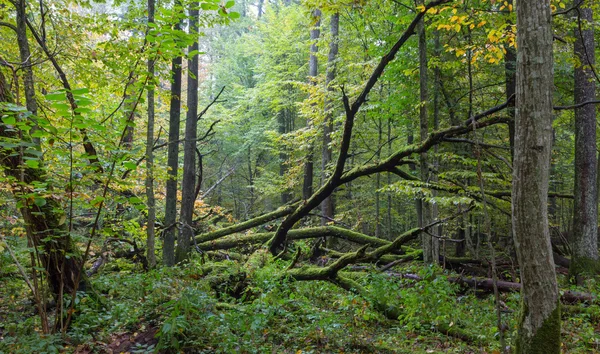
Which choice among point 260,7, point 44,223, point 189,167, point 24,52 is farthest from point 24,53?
point 260,7

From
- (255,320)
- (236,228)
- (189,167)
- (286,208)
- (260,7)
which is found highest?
(260,7)

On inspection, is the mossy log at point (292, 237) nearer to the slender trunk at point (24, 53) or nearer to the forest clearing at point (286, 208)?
the forest clearing at point (286, 208)

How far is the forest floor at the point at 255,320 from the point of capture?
447 centimetres

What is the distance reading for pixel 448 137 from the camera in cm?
629

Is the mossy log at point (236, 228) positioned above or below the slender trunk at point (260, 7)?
below

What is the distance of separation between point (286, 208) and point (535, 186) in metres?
8.13

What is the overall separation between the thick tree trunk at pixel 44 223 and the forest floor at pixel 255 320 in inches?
21.0

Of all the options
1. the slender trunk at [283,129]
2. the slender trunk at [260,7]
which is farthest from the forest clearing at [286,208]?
the slender trunk at [260,7]

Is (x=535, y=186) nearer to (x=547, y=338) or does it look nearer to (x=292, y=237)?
(x=547, y=338)

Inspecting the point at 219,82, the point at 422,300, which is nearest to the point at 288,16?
the point at 219,82

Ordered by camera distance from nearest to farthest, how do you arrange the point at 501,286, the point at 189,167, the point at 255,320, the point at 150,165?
the point at 255,320, the point at 150,165, the point at 501,286, the point at 189,167

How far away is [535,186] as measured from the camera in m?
3.41

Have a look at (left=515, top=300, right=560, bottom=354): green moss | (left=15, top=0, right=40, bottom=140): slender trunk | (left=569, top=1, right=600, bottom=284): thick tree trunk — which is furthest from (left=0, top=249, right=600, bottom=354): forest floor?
(left=15, top=0, right=40, bottom=140): slender trunk

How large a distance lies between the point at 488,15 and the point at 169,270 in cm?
731
